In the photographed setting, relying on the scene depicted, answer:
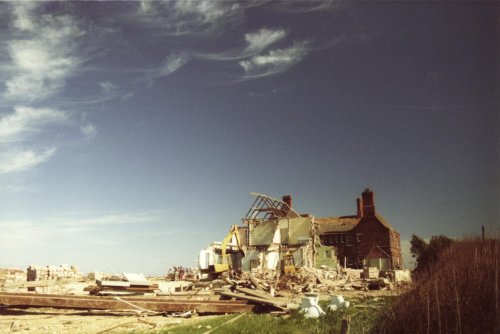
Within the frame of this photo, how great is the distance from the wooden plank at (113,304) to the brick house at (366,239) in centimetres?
4157

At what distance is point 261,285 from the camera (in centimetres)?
2205

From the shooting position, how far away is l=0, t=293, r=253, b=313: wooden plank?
42.1 ft

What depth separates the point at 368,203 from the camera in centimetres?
5550

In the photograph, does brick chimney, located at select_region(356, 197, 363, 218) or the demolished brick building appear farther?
brick chimney, located at select_region(356, 197, 363, 218)

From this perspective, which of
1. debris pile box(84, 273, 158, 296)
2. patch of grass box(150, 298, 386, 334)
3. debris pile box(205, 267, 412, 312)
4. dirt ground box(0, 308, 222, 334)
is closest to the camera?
patch of grass box(150, 298, 386, 334)

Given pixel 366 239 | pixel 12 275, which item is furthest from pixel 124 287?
pixel 366 239

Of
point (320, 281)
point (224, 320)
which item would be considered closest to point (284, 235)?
point (320, 281)

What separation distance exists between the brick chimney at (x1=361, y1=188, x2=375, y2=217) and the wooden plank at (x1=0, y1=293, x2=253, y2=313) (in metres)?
45.9

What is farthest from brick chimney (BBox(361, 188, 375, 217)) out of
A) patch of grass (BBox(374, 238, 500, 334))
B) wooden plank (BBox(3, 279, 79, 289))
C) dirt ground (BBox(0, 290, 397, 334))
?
patch of grass (BBox(374, 238, 500, 334))

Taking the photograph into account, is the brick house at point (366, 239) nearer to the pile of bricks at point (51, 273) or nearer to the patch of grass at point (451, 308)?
the pile of bricks at point (51, 273)

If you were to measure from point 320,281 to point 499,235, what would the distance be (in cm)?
1943

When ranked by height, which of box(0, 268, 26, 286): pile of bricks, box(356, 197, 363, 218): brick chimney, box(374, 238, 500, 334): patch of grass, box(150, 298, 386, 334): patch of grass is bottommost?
box(0, 268, 26, 286): pile of bricks

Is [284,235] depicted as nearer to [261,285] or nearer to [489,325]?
[261,285]

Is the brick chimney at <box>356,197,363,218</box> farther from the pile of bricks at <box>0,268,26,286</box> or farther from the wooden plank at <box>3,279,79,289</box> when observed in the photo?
the pile of bricks at <box>0,268,26,286</box>
